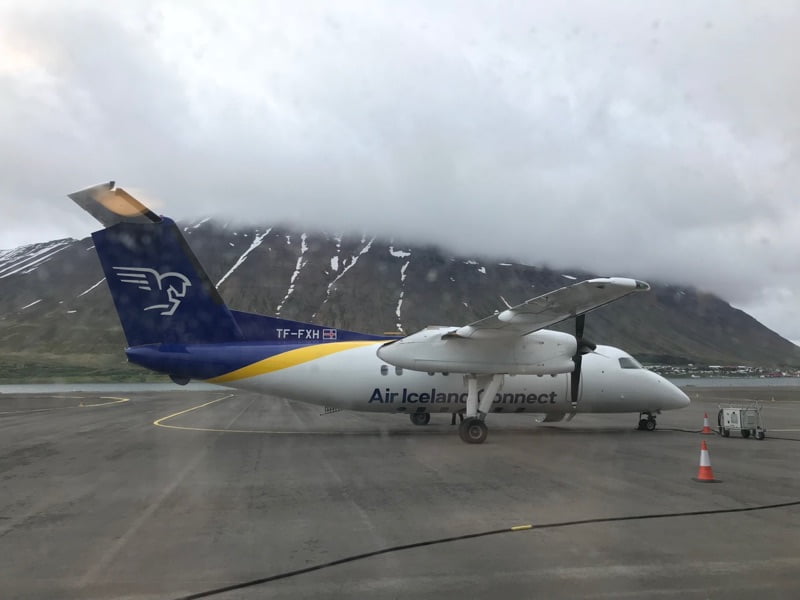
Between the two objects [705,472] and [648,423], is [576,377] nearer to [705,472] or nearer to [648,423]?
[648,423]

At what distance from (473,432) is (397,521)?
8967 mm

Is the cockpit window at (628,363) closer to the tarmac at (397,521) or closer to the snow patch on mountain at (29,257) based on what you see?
the tarmac at (397,521)

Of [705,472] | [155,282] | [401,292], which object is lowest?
[705,472]

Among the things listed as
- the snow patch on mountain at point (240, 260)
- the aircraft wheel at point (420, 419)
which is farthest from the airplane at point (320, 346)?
the snow patch on mountain at point (240, 260)

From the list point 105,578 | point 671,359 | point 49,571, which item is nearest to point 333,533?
point 105,578

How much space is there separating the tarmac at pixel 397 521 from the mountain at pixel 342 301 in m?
98.5

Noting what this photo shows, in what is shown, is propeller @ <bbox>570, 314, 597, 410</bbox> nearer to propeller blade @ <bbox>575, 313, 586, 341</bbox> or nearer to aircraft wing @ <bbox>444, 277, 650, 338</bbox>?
propeller blade @ <bbox>575, 313, 586, 341</bbox>

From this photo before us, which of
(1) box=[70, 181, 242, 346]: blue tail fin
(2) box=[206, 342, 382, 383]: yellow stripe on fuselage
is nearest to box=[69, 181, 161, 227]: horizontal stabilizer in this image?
(1) box=[70, 181, 242, 346]: blue tail fin

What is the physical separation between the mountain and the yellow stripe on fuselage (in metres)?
95.2

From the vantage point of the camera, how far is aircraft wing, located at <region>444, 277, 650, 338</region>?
550 inches

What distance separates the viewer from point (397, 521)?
8.27 m

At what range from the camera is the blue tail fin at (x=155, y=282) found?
15922 millimetres

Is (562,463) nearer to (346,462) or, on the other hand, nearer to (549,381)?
(346,462)

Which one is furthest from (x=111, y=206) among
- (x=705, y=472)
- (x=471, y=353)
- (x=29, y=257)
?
(x=29, y=257)
